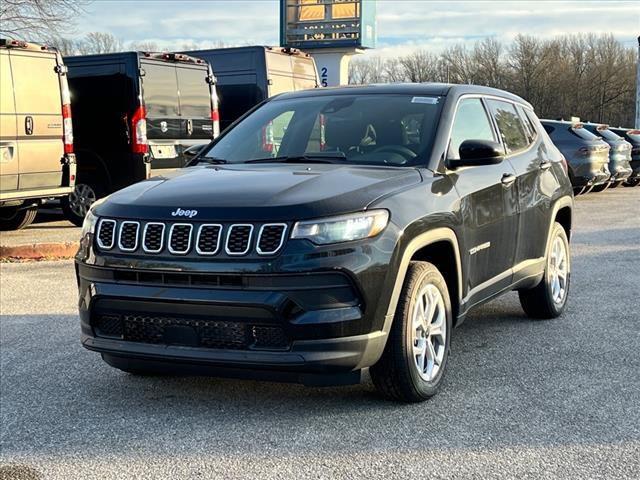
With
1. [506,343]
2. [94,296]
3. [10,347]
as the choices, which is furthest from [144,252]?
[506,343]

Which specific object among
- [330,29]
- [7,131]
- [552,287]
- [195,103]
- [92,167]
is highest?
[330,29]

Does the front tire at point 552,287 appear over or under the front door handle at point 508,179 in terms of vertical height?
under

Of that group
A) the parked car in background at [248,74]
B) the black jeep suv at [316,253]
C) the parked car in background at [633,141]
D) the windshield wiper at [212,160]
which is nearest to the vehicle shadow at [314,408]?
the black jeep suv at [316,253]

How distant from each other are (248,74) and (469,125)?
10.2 metres

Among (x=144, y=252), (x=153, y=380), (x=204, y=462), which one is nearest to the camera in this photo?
(x=204, y=462)

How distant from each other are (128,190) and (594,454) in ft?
8.79

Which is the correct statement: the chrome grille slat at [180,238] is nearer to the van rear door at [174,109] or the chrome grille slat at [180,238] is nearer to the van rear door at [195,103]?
the van rear door at [174,109]

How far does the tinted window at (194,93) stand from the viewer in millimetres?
12391

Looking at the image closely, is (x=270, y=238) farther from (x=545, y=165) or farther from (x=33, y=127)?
(x=33, y=127)

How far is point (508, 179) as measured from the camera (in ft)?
17.9

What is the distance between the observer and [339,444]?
3.84 metres

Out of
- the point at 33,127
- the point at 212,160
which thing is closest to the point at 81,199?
the point at 33,127

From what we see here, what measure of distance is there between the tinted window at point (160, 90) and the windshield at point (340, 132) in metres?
6.38

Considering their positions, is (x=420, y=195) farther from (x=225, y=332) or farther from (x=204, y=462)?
(x=204, y=462)
